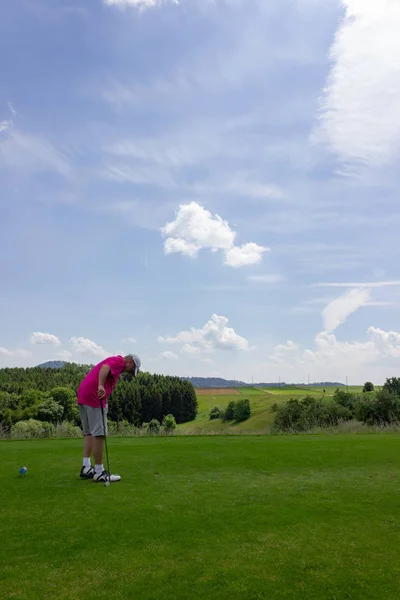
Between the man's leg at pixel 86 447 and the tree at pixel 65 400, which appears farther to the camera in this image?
the tree at pixel 65 400

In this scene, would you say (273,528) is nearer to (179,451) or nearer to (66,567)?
(66,567)

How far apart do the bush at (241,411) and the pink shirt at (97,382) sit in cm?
6947

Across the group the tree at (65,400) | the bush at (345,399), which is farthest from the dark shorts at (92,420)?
the tree at (65,400)

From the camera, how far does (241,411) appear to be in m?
77.3

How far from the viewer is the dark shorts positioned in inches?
257

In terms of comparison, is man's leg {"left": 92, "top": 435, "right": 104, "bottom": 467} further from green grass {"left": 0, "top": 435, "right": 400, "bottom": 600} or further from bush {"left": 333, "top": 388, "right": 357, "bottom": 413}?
bush {"left": 333, "top": 388, "right": 357, "bottom": 413}

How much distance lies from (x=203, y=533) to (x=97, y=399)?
129 inches

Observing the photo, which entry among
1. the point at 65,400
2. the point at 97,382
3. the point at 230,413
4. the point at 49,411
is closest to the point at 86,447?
the point at 97,382

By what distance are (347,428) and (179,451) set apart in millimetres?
8035

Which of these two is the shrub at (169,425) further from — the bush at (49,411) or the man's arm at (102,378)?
the bush at (49,411)

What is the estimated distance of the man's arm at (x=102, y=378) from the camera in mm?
6453

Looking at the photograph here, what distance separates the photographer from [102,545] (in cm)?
366

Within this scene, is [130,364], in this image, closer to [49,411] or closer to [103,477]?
[103,477]

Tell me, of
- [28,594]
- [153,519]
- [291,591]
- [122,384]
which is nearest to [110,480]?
[153,519]
